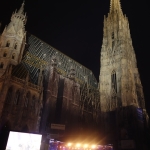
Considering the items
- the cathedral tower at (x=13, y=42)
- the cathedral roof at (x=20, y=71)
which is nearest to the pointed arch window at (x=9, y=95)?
the cathedral roof at (x=20, y=71)

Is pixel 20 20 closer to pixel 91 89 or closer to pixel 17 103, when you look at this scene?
pixel 17 103

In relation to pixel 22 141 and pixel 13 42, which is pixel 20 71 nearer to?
pixel 13 42

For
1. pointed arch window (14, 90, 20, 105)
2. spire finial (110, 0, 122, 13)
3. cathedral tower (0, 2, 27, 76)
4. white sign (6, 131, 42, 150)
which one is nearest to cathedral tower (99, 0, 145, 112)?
spire finial (110, 0, 122, 13)

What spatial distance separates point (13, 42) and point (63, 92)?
484 inches

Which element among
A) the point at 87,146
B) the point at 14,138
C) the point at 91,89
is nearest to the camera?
the point at 14,138

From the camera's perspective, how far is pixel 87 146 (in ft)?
71.2

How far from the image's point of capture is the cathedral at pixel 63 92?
25530mm

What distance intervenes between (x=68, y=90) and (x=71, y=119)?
523 cm

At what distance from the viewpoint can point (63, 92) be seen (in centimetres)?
3231

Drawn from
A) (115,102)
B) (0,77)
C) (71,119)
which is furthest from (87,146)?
(115,102)

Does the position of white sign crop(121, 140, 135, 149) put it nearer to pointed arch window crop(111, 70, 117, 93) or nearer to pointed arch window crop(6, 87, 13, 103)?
pointed arch window crop(111, 70, 117, 93)

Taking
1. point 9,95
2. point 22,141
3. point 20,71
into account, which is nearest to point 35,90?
point 20,71

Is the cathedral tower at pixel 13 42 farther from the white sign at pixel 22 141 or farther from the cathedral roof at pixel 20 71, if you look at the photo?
the white sign at pixel 22 141

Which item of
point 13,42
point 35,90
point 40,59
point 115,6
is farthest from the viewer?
point 115,6
